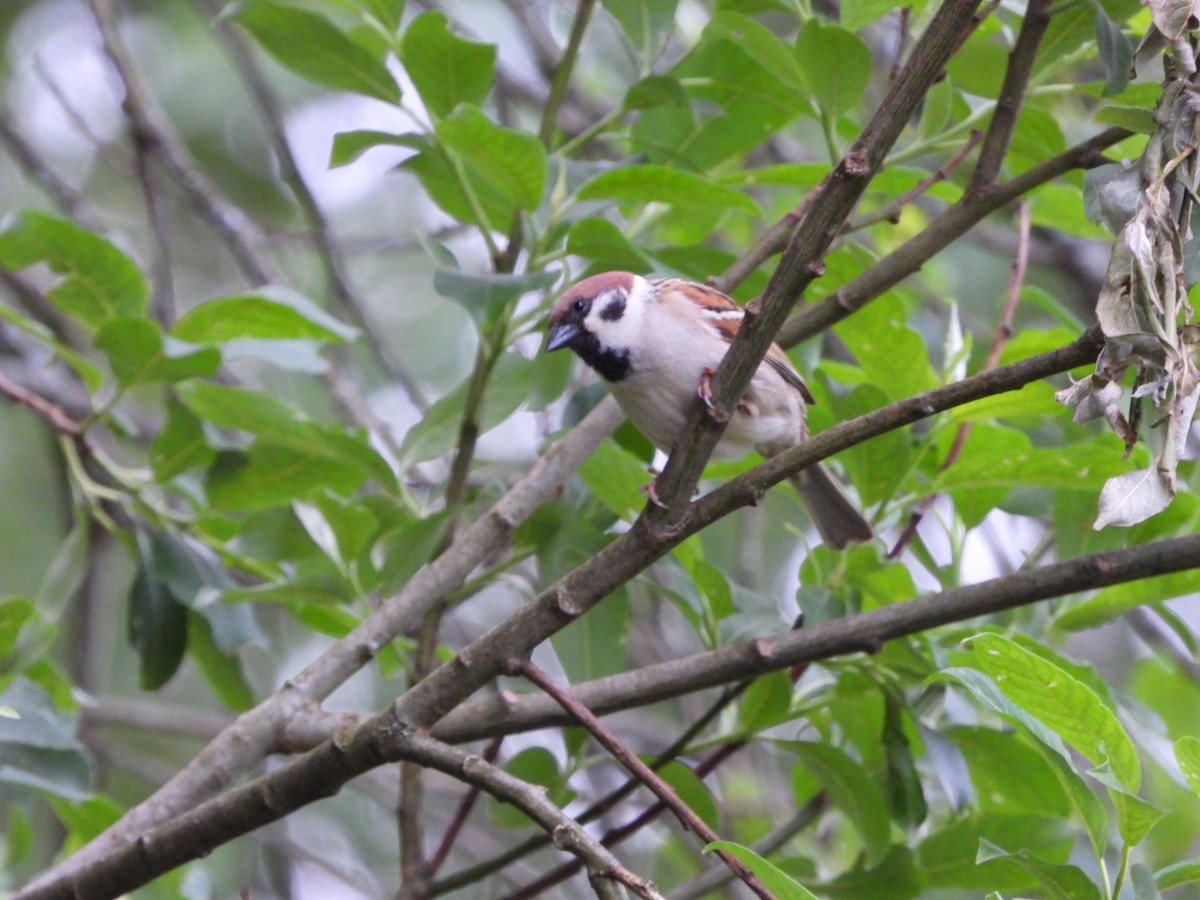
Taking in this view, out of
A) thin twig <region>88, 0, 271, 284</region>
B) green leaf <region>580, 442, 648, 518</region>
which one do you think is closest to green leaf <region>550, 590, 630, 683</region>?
green leaf <region>580, 442, 648, 518</region>

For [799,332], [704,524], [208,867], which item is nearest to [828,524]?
[799,332]

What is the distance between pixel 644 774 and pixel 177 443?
1480mm

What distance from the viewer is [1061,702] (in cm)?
168

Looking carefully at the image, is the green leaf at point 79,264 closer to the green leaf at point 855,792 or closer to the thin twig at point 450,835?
the thin twig at point 450,835

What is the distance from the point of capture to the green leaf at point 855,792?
2.47 metres

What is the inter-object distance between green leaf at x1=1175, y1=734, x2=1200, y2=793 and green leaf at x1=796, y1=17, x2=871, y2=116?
128cm

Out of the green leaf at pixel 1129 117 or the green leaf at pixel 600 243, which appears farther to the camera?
the green leaf at pixel 600 243

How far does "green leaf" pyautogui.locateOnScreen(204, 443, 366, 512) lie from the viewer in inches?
113

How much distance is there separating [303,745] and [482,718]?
310 mm

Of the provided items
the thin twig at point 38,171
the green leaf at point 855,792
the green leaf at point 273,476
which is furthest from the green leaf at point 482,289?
the thin twig at point 38,171

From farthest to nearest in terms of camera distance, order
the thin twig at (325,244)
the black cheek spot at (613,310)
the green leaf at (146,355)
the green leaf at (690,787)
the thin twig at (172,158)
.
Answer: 1. the thin twig at (325,244)
2. the thin twig at (172,158)
3. the black cheek spot at (613,310)
4. the green leaf at (146,355)
5. the green leaf at (690,787)

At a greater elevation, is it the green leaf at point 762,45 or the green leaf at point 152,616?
the green leaf at point 762,45

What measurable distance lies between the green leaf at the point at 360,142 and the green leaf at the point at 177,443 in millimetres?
658

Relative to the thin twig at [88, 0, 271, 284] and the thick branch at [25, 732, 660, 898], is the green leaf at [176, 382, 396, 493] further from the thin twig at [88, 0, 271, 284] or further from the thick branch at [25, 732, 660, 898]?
the thin twig at [88, 0, 271, 284]
